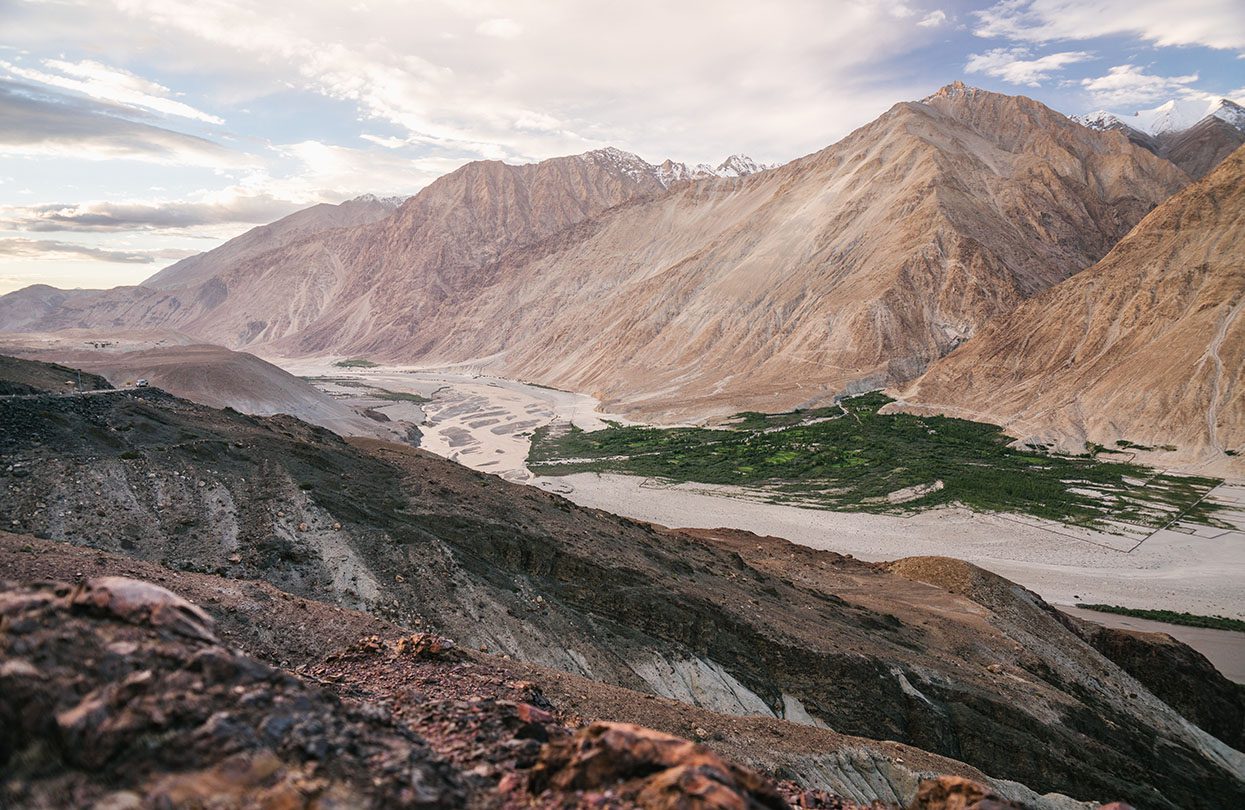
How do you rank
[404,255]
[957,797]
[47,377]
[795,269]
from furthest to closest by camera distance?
[404,255], [795,269], [47,377], [957,797]

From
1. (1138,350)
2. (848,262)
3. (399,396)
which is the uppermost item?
(848,262)

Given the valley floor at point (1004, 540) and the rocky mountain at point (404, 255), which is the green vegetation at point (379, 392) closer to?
the valley floor at point (1004, 540)

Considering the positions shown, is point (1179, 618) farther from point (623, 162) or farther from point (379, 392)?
point (623, 162)

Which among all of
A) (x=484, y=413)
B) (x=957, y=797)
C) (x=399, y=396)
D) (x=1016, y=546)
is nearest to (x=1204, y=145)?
(x=1016, y=546)

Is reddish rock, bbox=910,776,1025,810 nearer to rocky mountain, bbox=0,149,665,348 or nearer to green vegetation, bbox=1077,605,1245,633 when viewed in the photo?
green vegetation, bbox=1077,605,1245,633

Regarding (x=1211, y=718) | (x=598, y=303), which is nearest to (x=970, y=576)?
(x=1211, y=718)

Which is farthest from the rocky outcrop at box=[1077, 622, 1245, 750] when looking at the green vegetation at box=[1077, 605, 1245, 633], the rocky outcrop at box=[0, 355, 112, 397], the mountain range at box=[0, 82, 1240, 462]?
the rocky outcrop at box=[0, 355, 112, 397]
